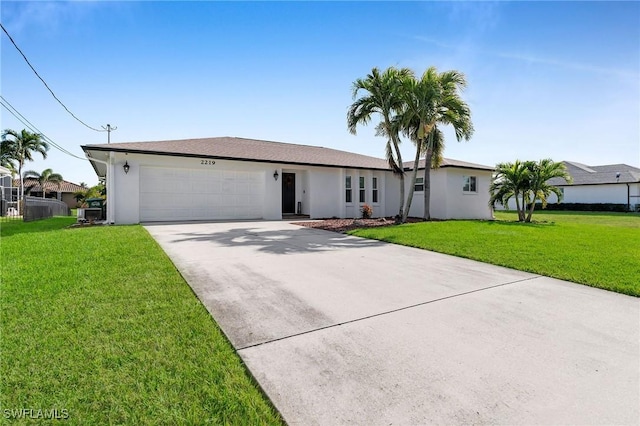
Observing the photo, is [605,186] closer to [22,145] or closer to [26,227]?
[26,227]

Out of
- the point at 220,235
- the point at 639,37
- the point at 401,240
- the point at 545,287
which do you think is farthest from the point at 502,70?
the point at 220,235

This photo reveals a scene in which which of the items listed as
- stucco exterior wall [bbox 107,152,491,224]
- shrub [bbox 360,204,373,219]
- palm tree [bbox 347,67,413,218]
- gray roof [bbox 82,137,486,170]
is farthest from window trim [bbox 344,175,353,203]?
palm tree [bbox 347,67,413,218]

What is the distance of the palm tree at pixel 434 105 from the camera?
11.9 meters

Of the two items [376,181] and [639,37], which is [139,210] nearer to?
[376,181]

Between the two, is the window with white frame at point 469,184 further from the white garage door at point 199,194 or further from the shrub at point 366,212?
the white garage door at point 199,194

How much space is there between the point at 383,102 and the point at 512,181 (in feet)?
24.2

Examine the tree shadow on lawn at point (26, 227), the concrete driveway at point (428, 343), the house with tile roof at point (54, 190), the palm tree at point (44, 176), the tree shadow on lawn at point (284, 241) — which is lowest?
the concrete driveway at point (428, 343)

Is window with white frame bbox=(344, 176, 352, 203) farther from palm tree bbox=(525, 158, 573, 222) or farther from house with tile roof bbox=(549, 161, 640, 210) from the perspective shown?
house with tile roof bbox=(549, 161, 640, 210)

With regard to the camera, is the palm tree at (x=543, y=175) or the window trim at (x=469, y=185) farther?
the window trim at (x=469, y=185)

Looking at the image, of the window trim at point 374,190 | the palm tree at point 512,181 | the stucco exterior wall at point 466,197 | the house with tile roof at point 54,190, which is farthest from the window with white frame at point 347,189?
the house with tile roof at point 54,190

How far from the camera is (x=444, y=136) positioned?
1438 cm

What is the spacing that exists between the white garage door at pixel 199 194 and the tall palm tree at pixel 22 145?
90.9ft

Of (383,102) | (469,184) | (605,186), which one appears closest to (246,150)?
(383,102)

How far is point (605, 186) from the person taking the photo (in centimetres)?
2908
